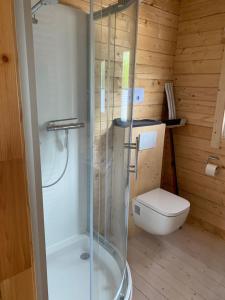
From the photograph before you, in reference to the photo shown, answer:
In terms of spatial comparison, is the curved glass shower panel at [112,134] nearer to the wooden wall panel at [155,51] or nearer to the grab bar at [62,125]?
the grab bar at [62,125]

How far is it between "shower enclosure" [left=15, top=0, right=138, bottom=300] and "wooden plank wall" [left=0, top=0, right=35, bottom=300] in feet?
3.30

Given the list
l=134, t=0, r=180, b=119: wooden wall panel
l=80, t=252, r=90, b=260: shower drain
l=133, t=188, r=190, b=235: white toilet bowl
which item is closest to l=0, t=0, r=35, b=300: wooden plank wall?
l=80, t=252, r=90, b=260: shower drain

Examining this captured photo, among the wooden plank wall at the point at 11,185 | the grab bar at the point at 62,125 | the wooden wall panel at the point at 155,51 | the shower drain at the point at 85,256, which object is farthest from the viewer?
the wooden wall panel at the point at 155,51

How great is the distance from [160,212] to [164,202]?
0.55 ft

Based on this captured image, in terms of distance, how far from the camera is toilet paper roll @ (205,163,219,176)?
7.31ft

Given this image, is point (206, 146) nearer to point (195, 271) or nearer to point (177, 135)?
point (177, 135)

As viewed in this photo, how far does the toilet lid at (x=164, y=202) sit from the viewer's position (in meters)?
1.90

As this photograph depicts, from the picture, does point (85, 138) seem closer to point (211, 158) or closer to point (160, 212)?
point (160, 212)

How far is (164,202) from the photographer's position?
204 cm

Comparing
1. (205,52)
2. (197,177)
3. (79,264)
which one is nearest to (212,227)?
(197,177)

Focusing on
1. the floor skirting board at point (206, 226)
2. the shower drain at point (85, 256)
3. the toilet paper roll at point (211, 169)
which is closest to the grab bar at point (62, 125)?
the shower drain at point (85, 256)

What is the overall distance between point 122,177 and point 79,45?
Result: 1039mm

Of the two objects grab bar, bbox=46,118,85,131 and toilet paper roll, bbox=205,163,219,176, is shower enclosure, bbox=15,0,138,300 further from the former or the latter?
toilet paper roll, bbox=205,163,219,176

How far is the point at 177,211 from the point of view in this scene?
1.91 m
